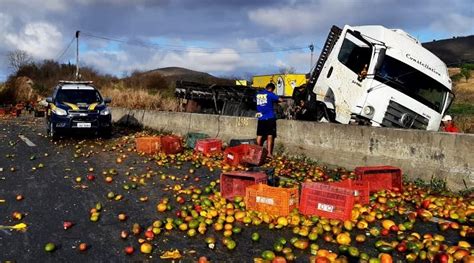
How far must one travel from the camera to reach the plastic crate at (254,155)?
1087cm

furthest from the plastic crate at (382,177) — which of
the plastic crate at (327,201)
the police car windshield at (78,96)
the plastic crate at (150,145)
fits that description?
the police car windshield at (78,96)

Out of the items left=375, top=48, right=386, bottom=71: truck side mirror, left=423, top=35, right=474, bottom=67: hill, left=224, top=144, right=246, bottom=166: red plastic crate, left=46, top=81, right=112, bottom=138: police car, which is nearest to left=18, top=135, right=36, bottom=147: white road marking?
left=46, top=81, right=112, bottom=138: police car

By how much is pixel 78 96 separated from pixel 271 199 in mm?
12653

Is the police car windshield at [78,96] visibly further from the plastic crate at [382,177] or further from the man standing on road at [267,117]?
the plastic crate at [382,177]

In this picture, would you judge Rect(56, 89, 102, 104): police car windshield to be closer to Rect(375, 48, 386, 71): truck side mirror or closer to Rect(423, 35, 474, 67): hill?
Rect(375, 48, 386, 71): truck side mirror

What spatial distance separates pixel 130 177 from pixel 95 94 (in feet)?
28.3

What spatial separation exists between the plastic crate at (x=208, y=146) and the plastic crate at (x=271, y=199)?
5910 mm

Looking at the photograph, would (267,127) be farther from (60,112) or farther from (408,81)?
(60,112)

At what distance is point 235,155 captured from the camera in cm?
1094

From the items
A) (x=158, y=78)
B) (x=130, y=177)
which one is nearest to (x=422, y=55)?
(x=130, y=177)

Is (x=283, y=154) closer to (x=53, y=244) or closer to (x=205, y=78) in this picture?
(x=53, y=244)

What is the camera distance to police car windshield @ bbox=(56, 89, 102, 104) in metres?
16.9

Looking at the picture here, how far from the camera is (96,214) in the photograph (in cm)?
672

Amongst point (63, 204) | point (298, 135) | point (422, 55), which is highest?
point (422, 55)
